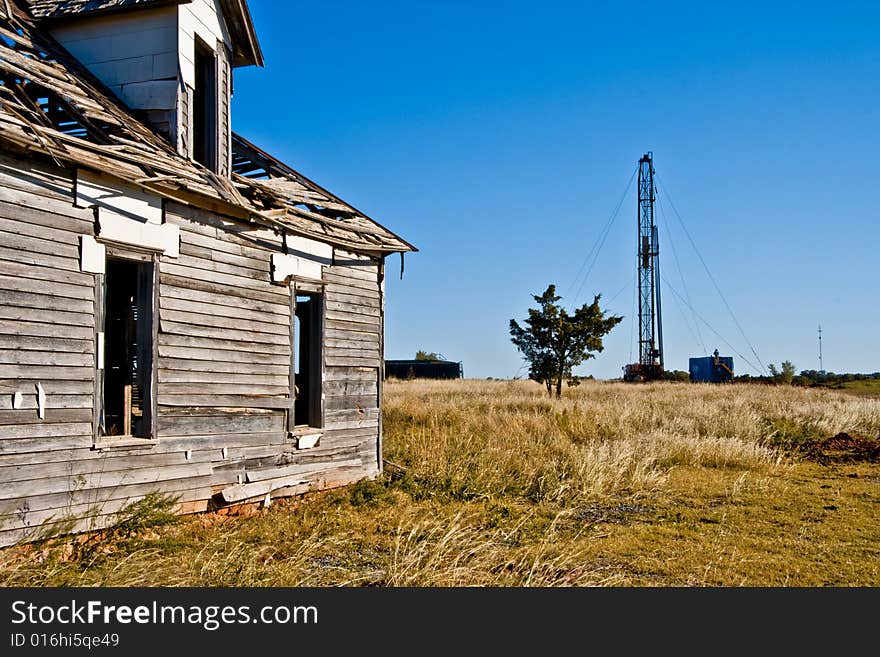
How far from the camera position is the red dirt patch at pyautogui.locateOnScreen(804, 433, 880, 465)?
53.7 ft

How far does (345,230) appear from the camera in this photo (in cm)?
1224

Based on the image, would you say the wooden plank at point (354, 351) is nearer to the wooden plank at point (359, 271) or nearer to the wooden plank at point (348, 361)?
the wooden plank at point (348, 361)

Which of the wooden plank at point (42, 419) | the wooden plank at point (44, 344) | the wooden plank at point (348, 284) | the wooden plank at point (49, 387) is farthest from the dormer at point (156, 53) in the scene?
the wooden plank at point (42, 419)

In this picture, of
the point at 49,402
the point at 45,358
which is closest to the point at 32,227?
the point at 45,358

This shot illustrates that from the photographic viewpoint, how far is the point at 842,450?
17.4 meters

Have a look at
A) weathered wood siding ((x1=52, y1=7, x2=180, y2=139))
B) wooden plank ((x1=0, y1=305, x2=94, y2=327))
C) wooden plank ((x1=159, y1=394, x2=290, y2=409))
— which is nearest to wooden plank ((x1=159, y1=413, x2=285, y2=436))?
wooden plank ((x1=159, y1=394, x2=290, y2=409))

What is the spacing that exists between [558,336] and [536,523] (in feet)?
75.6

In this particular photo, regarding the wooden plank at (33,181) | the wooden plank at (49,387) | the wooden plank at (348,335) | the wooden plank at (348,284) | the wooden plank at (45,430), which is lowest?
the wooden plank at (45,430)

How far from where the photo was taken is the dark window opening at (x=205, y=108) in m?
10.6

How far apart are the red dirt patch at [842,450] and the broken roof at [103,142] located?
437 inches

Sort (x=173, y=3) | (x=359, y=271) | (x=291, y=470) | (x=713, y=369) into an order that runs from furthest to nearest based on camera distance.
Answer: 1. (x=713, y=369)
2. (x=359, y=271)
3. (x=291, y=470)
4. (x=173, y=3)

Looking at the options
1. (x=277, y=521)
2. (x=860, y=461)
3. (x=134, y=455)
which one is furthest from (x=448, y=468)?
(x=860, y=461)

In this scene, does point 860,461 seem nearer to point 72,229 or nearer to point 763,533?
point 763,533

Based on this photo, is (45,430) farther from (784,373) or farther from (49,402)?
(784,373)
